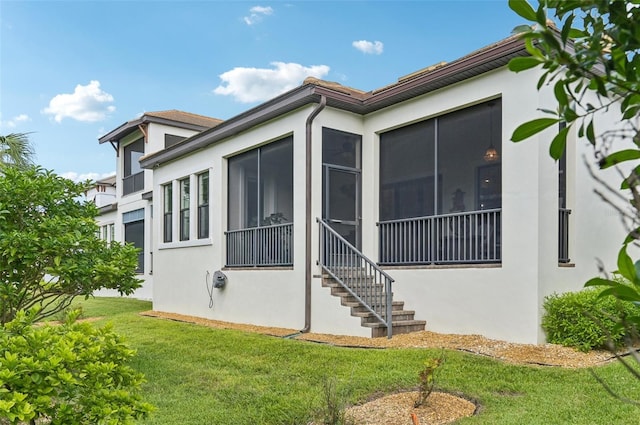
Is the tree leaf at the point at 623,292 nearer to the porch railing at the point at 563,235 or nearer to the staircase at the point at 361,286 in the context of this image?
the staircase at the point at 361,286

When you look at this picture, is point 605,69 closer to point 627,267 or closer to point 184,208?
point 627,267

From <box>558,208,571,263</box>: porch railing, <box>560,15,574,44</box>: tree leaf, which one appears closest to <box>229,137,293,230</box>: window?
<box>558,208,571,263</box>: porch railing

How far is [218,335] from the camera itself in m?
8.59

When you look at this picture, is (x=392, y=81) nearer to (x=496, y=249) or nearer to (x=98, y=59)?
(x=496, y=249)

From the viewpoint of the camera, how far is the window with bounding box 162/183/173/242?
13.7m

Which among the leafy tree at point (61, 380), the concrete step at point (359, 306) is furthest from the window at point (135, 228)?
the leafy tree at point (61, 380)

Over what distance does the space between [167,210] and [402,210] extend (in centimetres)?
732

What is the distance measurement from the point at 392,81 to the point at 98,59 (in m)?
9.97

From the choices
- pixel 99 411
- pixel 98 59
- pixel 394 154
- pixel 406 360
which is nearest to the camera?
pixel 99 411

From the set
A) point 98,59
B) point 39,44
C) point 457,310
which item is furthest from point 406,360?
point 98,59

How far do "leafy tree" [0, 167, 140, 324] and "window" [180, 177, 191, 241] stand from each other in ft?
21.3

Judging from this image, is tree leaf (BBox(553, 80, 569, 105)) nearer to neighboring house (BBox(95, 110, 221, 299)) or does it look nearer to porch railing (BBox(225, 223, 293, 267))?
porch railing (BBox(225, 223, 293, 267))

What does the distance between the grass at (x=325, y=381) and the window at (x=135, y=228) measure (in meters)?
11.9

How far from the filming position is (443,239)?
324 inches
